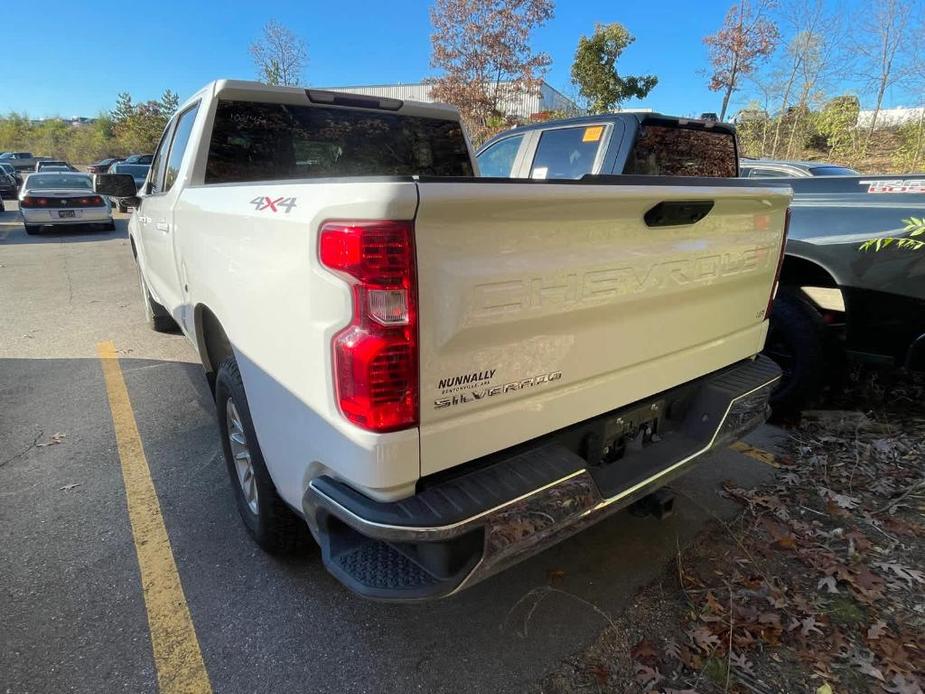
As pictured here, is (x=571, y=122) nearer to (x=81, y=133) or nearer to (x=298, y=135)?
(x=298, y=135)

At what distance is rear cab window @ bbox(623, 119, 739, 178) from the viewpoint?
4.08 metres

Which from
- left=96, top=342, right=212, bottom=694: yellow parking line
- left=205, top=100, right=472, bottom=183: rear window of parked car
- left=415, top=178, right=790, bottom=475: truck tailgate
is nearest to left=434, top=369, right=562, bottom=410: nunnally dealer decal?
left=415, top=178, right=790, bottom=475: truck tailgate

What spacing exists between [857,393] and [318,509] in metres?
4.64

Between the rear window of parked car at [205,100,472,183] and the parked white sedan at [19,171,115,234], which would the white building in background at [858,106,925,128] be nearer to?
the rear window of parked car at [205,100,472,183]

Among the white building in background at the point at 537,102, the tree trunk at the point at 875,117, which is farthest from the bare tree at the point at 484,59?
the tree trunk at the point at 875,117

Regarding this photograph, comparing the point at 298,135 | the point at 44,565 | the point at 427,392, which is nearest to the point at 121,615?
the point at 44,565

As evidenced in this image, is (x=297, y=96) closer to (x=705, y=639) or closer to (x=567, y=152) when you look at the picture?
(x=567, y=152)

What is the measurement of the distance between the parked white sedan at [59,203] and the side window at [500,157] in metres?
12.6

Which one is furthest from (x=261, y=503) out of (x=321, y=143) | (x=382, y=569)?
(x=321, y=143)

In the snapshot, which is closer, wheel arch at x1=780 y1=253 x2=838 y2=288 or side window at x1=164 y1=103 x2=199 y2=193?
side window at x1=164 y1=103 x2=199 y2=193

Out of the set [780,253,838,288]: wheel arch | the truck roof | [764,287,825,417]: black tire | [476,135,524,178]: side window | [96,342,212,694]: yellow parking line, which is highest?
the truck roof

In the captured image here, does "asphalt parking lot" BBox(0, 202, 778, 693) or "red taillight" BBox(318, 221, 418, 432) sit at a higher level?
"red taillight" BBox(318, 221, 418, 432)

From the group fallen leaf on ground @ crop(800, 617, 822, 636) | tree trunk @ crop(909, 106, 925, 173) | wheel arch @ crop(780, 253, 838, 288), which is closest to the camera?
fallen leaf on ground @ crop(800, 617, 822, 636)

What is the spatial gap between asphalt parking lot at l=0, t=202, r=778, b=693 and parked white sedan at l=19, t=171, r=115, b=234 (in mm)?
12253
